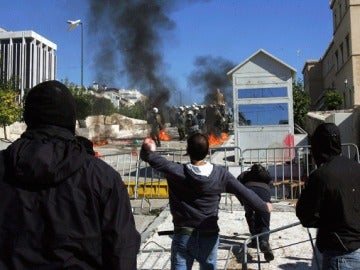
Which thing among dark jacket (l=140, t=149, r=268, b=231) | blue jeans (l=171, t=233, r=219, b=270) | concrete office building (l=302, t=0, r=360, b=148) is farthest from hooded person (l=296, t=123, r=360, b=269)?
concrete office building (l=302, t=0, r=360, b=148)

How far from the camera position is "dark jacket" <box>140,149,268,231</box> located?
3301 mm

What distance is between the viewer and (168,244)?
6137 millimetres

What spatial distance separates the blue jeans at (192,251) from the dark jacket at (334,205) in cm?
91

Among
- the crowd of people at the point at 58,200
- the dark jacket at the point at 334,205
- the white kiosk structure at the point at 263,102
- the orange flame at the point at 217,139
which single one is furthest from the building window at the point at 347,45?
the crowd of people at the point at 58,200

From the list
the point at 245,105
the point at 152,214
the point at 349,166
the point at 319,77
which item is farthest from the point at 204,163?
the point at 319,77

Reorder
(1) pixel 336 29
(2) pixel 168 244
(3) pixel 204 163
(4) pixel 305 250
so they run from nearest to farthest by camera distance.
Answer: 1. (3) pixel 204 163
2. (4) pixel 305 250
3. (2) pixel 168 244
4. (1) pixel 336 29

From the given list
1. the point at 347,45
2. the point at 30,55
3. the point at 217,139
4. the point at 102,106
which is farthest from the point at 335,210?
the point at 30,55

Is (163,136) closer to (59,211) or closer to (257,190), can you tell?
(257,190)

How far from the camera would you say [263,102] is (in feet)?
42.8

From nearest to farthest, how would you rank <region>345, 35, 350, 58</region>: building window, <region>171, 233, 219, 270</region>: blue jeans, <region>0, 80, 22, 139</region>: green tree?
<region>171, 233, 219, 270</region>: blue jeans < <region>0, 80, 22, 139</region>: green tree < <region>345, 35, 350, 58</region>: building window

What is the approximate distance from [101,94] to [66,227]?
85.3 feet

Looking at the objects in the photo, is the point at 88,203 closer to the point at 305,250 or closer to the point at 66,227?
the point at 66,227

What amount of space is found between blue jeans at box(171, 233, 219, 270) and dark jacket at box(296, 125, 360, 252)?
906 mm

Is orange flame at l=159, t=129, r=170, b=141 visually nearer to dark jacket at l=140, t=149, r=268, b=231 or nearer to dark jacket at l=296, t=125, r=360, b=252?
dark jacket at l=140, t=149, r=268, b=231
